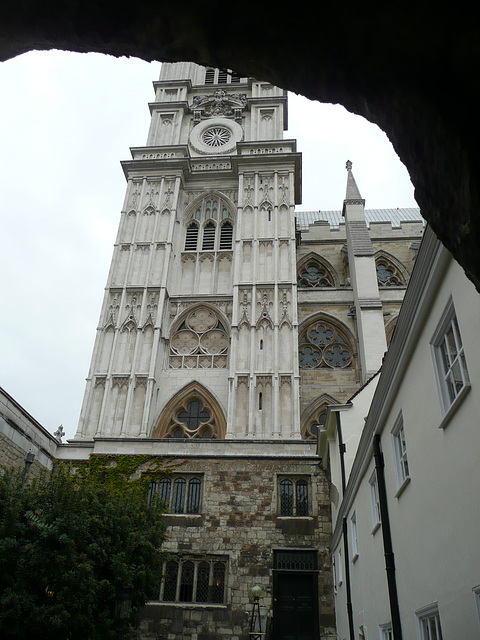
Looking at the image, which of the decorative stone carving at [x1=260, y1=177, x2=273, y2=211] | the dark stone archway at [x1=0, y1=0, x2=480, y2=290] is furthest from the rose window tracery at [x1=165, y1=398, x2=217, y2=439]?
the dark stone archway at [x1=0, y1=0, x2=480, y2=290]

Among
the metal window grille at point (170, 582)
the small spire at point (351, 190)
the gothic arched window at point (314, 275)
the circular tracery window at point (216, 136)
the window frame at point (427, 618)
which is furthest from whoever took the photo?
the circular tracery window at point (216, 136)

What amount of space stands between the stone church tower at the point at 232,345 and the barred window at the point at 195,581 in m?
0.04

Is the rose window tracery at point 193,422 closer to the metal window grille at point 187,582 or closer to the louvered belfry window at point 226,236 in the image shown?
the metal window grille at point 187,582

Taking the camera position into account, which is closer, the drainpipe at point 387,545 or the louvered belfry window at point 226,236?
the drainpipe at point 387,545

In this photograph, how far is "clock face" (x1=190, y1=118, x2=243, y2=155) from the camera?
2977 cm

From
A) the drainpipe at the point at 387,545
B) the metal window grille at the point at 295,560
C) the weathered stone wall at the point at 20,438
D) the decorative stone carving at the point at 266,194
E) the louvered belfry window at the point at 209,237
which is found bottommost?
the drainpipe at the point at 387,545

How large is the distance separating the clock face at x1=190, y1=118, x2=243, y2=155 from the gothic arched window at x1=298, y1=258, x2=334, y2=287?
7.61 metres

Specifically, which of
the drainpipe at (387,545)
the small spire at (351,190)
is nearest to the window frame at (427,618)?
→ the drainpipe at (387,545)

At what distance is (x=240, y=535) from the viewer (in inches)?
603

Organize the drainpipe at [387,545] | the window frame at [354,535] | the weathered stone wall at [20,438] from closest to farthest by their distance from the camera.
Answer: the drainpipe at [387,545], the window frame at [354,535], the weathered stone wall at [20,438]

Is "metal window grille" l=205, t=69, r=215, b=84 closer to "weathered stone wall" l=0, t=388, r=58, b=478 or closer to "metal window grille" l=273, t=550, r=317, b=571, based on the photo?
"weathered stone wall" l=0, t=388, r=58, b=478

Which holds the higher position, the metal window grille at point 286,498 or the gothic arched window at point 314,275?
the gothic arched window at point 314,275

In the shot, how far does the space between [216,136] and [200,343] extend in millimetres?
13186

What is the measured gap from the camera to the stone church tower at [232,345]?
14898 mm
